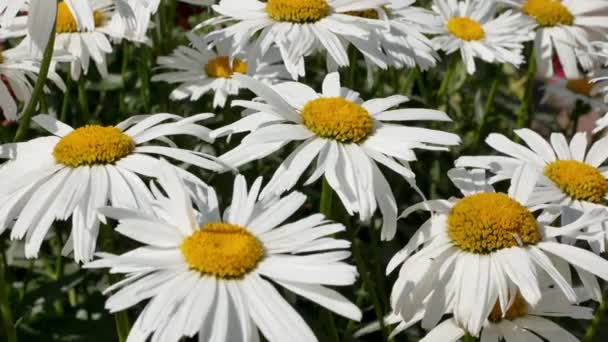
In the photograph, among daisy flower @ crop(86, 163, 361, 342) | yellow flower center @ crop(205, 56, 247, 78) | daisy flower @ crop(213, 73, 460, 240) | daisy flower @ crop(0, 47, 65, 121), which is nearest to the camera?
daisy flower @ crop(86, 163, 361, 342)

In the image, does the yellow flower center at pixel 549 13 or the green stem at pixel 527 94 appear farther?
the yellow flower center at pixel 549 13

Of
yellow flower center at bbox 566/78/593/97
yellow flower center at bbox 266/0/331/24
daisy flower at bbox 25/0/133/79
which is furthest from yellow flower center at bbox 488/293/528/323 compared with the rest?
yellow flower center at bbox 566/78/593/97

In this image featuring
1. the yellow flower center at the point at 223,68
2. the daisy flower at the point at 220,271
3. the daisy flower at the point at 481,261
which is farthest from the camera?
the yellow flower center at the point at 223,68

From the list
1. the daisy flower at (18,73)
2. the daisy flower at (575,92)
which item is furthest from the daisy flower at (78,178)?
the daisy flower at (575,92)

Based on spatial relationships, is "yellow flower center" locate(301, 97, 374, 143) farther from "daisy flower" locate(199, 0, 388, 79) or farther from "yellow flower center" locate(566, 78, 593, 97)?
"yellow flower center" locate(566, 78, 593, 97)

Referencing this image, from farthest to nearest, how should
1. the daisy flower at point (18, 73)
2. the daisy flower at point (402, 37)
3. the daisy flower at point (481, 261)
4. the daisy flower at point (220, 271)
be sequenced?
the daisy flower at point (402, 37), the daisy flower at point (18, 73), the daisy flower at point (481, 261), the daisy flower at point (220, 271)

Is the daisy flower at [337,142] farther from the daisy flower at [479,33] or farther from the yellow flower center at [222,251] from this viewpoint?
the daisy flower at [479,33]

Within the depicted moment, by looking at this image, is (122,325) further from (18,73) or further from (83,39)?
(83,39)

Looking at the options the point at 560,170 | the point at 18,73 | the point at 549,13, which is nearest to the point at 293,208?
the point at 560,170
